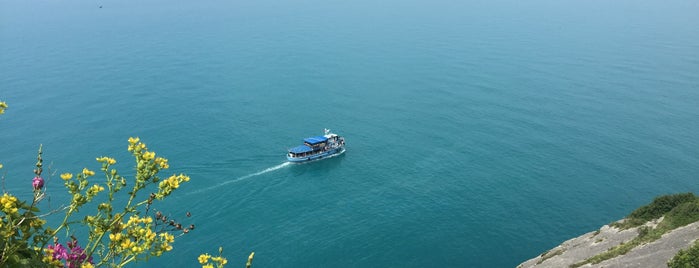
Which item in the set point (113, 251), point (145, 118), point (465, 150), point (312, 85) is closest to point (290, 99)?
point (312, 85)

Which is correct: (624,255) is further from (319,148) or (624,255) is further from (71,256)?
(319,148)

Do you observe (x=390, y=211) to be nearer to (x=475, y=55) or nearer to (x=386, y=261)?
(x=386, y=261)

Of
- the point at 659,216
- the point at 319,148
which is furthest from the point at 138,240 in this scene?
the point at 319,148

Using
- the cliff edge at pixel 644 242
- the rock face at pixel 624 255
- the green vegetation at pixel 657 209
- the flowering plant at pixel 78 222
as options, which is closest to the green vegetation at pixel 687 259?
the cliff edge at pixel 644 242

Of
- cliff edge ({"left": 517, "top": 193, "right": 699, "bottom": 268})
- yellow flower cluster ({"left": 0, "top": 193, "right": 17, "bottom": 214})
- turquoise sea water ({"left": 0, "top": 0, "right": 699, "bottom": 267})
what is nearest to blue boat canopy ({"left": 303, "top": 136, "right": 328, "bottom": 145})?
turquoise sea water ({"left": 0, "top": 0, "right": 699, "bottom": 267})

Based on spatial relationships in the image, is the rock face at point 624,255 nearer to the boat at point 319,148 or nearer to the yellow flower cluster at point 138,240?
the yellow flower cluster at point 138,240
